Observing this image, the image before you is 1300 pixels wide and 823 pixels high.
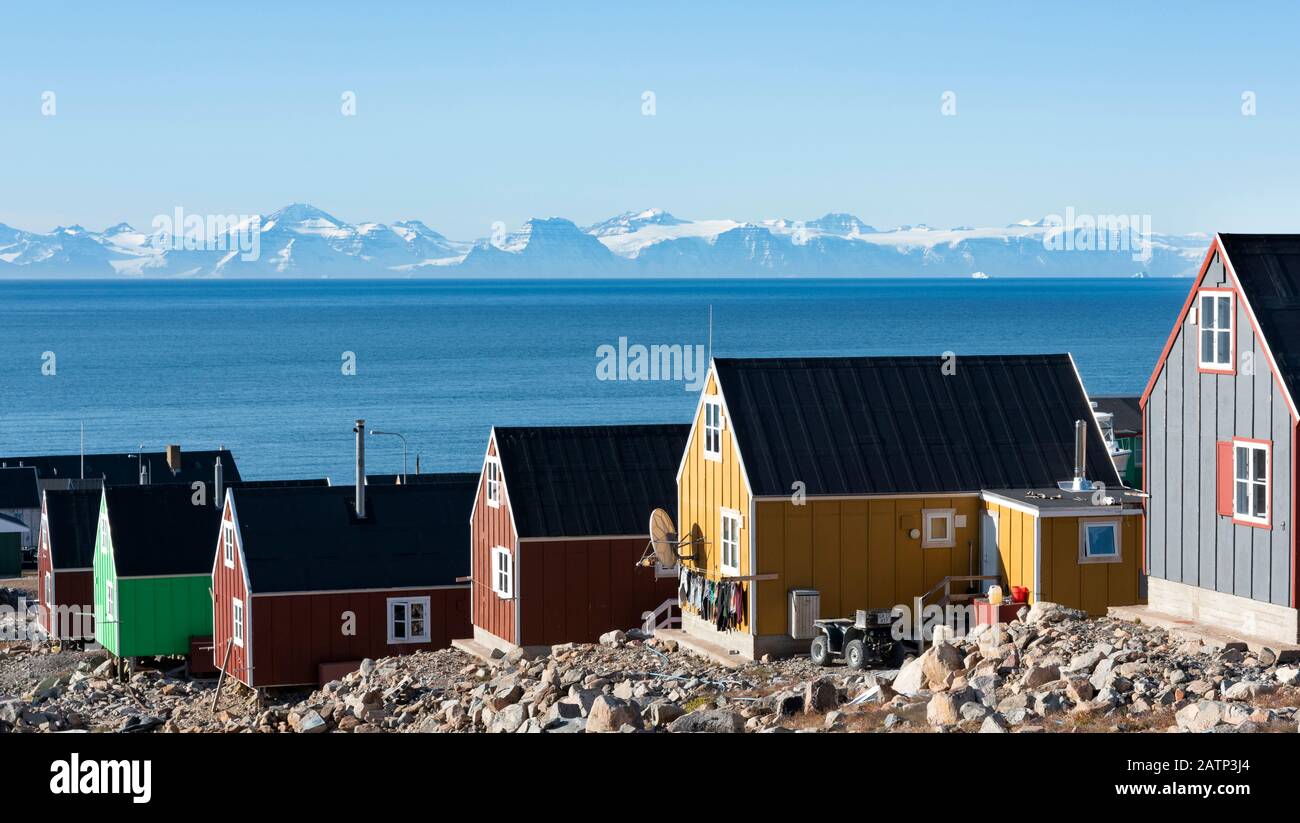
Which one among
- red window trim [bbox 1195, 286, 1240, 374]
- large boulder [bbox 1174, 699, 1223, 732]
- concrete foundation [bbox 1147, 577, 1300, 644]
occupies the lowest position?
large boulder [bbox 1174, 699, 1223, 732]

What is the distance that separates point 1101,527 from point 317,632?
805 inches

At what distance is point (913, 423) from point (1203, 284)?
24.1ft

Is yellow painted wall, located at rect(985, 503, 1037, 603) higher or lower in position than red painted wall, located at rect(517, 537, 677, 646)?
higher

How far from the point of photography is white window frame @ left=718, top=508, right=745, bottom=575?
111 ft

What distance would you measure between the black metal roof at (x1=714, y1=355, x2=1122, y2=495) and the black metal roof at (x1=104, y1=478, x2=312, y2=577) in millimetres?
20040

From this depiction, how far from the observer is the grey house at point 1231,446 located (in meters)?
27.1

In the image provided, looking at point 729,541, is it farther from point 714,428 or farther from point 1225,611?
point 1225,611

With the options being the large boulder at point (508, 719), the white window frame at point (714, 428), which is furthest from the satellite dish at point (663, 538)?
the large boulder at point (508, 719)

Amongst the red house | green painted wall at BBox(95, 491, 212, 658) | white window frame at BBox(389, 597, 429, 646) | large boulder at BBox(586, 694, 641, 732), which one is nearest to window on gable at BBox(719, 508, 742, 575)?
large boulder at BBox(586, 694, 641, 732)

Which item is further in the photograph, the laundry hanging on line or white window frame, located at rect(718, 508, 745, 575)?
white window frame, located at rect(718, 508, 745, 575)

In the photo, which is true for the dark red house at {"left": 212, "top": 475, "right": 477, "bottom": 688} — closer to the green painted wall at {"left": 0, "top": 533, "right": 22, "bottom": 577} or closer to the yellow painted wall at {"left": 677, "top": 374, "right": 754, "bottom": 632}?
the yellow painted wall at {"left": 677, "top": 374, "right": 754, "bottom": 632}

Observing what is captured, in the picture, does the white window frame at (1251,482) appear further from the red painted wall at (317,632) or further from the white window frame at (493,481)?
the red painted wall at (317,632)
